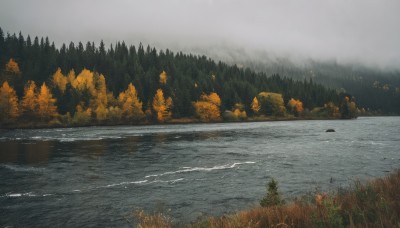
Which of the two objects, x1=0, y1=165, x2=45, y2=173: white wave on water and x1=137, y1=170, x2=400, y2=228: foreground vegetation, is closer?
x1=137, y1=170, x2=400, y2=228: foreground vegetation

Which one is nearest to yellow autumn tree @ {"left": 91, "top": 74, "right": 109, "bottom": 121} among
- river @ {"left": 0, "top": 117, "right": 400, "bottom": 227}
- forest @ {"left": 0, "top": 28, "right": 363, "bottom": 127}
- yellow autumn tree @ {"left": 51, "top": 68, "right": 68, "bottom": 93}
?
forest @ {"left": 0, "top": 28, "right": 363, "bottom": 127}

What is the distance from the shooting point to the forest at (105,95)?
385ft

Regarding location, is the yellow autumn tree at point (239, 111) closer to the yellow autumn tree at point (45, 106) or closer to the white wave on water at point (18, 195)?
the yellow autumn tree at point (45, 106)

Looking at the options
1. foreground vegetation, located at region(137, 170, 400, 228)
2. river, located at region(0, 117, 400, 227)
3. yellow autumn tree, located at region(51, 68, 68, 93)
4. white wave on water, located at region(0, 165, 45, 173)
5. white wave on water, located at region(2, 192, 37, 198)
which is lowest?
river, located at region(0, 117, 400, 227)

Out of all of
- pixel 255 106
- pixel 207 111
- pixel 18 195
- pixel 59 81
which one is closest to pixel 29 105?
pixel 59 81

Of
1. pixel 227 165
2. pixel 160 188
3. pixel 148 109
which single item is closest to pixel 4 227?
pixel 160 188

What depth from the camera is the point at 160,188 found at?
957 inches

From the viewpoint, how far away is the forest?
385 ft

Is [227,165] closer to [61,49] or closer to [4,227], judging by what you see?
[4,227]

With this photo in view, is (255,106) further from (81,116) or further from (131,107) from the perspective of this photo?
(81,116)

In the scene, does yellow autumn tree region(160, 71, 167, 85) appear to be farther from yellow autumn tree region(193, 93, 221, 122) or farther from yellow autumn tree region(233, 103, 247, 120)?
yellow autumn tree region(233, 103, 247, 120)

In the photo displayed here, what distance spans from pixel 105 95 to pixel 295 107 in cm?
10388

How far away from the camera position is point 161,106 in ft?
477

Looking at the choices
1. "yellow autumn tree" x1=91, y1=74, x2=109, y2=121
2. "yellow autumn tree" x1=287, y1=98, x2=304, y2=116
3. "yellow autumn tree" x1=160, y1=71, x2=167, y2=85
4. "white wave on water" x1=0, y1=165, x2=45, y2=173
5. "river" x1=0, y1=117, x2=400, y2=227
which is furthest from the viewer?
"yellow autumn tree" x1=287, y1=98, x2=304, y2=116
